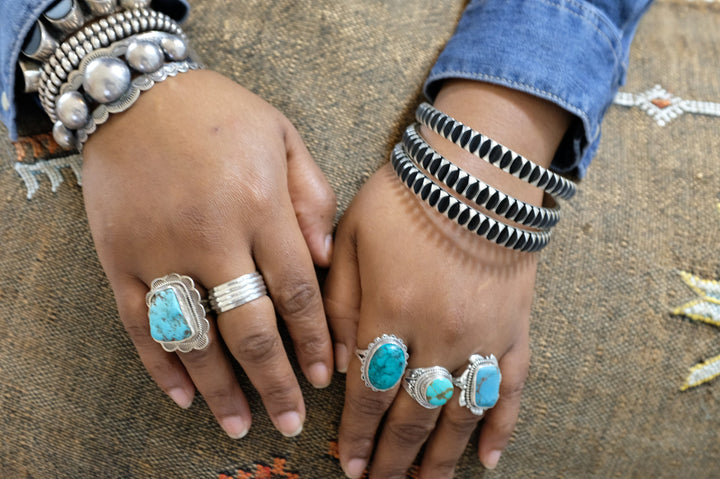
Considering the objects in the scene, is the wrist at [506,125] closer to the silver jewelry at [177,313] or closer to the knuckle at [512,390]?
the knuckle at [512,390]

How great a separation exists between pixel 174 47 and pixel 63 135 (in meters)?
0.17

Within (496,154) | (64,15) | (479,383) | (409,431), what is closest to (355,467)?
(409,431)

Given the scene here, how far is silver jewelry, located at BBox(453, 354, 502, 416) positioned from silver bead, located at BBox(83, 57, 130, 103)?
519 millimetres

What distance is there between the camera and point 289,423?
668 mm

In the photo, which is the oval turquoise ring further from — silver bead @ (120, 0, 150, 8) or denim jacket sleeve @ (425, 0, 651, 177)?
silver bead @ (120, 0, 150, 8)

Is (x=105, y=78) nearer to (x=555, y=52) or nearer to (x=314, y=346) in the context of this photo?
(x=314, y=346)

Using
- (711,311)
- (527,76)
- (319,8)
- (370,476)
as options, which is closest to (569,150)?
(527,76)

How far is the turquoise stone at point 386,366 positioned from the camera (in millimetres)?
610

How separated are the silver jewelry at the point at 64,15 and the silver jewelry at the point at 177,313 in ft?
1.04

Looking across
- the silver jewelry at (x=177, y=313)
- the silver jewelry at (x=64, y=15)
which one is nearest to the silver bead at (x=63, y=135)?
the silver jewelry at (x=64, y=15)

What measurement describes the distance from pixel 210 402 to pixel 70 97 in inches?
15.6

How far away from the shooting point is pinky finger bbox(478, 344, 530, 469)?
0.69 m

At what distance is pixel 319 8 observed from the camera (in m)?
0.81

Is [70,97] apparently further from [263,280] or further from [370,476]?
[370,476]
